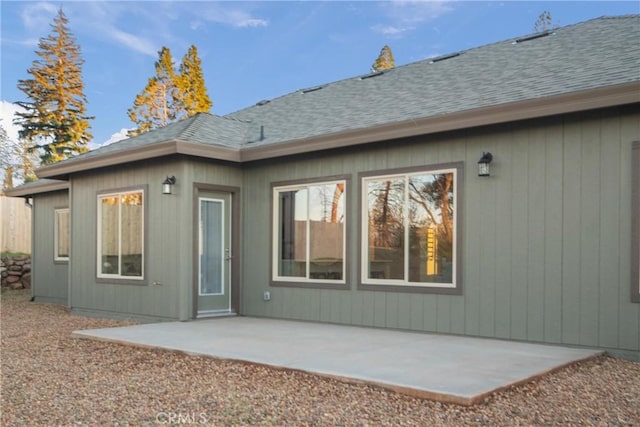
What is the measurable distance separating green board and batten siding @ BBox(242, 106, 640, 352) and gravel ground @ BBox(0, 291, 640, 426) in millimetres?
643

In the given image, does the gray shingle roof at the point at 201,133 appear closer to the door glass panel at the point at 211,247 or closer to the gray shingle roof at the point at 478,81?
the gray shingle roof at the point at 478,81

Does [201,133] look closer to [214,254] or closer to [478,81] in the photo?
[214,254]

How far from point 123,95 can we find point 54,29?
3.71 meters

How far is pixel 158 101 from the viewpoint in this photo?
24.9 metres

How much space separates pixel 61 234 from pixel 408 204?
8.11 metres

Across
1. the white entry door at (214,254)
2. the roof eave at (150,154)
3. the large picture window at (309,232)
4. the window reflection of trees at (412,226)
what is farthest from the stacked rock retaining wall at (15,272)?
the window reflection of trees at (412,226)

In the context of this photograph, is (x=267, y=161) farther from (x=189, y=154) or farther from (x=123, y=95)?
(x=123, y=95)

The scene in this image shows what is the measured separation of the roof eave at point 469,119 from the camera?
17.3ft

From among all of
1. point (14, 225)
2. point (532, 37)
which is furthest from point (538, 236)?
point (14, 225)

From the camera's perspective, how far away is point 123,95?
84.3ft

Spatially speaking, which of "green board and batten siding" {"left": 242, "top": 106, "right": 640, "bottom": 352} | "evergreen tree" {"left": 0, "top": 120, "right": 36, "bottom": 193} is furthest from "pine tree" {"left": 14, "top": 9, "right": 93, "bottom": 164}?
"green board and batten siding" {"left": 242, "top": 106, "right": 640, "bottom": 352}

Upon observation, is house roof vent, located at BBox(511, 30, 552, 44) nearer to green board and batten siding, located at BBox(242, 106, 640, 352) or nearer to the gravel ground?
green board and batten siding, located at BBox(242, 106, 640, 352)

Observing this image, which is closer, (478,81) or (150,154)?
(478,81)

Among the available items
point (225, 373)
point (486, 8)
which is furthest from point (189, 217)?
point (486, 8)
